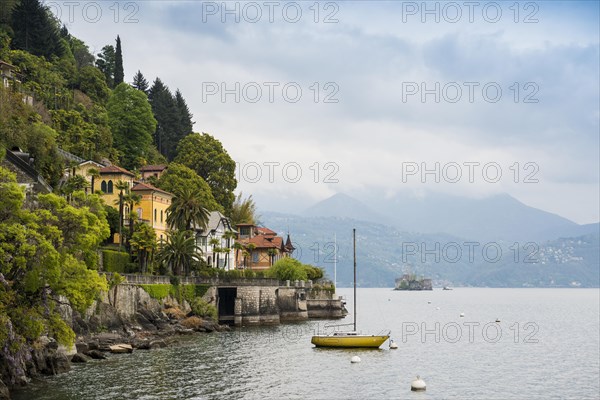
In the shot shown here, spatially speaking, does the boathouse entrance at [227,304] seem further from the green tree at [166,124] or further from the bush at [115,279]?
the green tree at [166,124]

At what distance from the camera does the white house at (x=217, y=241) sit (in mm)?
120731

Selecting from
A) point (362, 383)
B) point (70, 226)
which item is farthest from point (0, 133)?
point (362, 383)

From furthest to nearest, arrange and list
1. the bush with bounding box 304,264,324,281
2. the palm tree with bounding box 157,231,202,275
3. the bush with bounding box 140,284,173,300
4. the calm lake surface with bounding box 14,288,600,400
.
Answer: the bush with bounding box 304,264,324,281 < the palm tree with bounding box 157,231,202,275 < the bush with bounding box 140,284,173,300 < the calm lake surface with bounding box 14,288,600,400

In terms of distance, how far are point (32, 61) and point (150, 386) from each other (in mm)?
91340

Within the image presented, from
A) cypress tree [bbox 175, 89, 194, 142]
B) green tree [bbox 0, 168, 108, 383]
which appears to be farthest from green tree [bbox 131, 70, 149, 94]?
green tree [bbox 0, 168, 108, 383]

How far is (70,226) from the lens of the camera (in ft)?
173

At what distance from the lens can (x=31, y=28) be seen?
456 ft

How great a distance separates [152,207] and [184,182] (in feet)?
52.7

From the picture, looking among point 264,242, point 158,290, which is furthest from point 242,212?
point 158,290

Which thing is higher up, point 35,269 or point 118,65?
point 118,65

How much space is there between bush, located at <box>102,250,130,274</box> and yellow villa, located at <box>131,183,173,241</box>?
13.3 metres

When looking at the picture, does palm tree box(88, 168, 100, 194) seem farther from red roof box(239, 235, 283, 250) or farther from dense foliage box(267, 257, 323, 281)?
red roof box(239, 235, 283, 250)

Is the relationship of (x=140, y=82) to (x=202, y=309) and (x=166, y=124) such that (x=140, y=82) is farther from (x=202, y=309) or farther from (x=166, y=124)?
(x=202, y=309)

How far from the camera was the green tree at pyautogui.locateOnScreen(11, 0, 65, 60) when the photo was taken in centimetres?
13721
